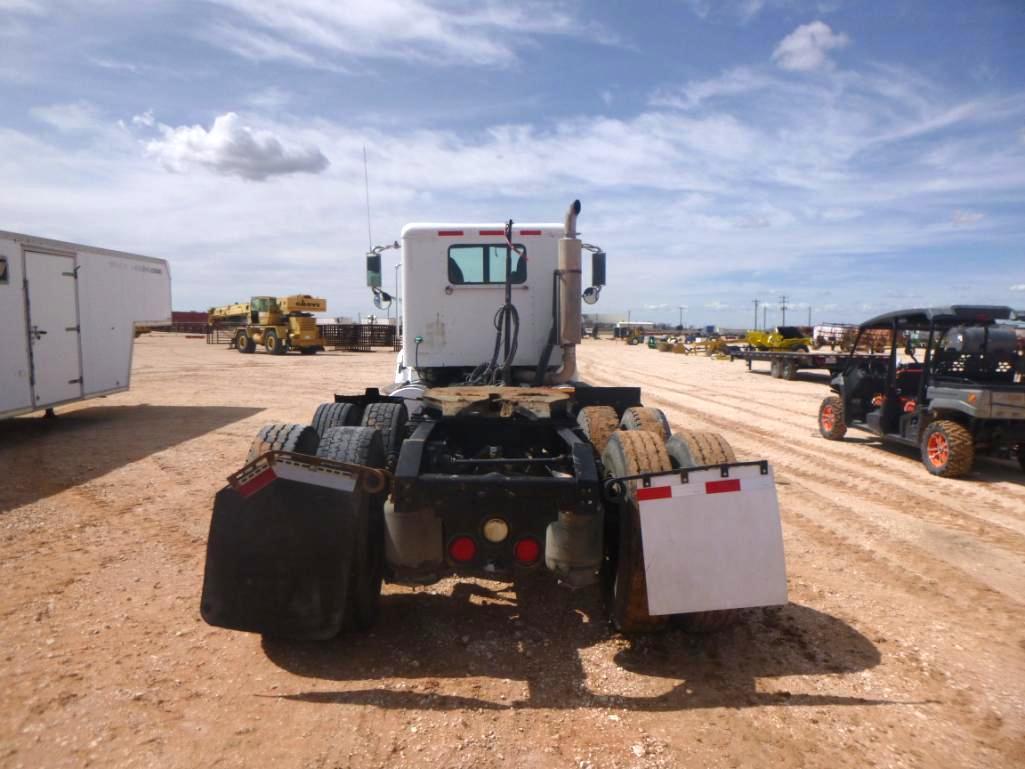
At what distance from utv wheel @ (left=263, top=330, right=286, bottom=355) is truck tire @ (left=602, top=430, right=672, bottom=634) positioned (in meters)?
33.1

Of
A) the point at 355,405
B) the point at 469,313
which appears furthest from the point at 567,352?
the point at 355,405

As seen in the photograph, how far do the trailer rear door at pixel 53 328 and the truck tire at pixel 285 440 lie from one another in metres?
8.45

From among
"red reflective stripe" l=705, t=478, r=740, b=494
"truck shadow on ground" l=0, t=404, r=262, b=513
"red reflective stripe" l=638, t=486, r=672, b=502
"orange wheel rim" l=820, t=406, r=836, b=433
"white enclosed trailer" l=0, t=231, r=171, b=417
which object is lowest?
"truck shadow on ground" l=0, t=404, r=262, b=513

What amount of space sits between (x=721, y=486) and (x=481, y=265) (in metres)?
3.97

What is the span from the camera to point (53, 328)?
426 inches

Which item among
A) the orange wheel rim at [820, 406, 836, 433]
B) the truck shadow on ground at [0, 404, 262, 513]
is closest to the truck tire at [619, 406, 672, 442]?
the truck shadow on ground at [0, 404, 262, 513]

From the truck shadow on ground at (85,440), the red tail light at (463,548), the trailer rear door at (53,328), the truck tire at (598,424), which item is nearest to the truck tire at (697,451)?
the truck tire at (598,424)

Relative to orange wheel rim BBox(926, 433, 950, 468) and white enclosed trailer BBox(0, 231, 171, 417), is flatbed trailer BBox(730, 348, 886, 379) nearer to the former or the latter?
orange wheel rim BBox(926, 433, 950, 468)

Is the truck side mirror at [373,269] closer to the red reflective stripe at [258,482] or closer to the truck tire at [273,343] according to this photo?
the red reflective stripe at [258,482]

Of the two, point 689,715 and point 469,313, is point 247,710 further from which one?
point 469,313

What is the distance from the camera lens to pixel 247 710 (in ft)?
10.3

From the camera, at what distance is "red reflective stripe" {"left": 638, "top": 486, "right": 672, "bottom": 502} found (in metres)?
3.37

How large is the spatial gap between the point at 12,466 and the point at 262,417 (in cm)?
472

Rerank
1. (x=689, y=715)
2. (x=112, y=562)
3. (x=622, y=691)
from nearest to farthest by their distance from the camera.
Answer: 1. (x=689, y=715)
2. (x=622, y=691)
3. (x=112, y=562)
